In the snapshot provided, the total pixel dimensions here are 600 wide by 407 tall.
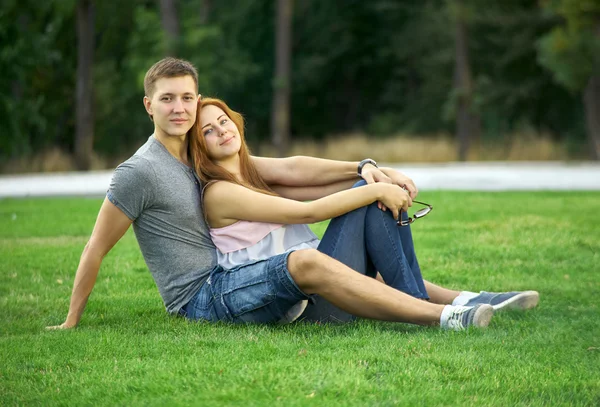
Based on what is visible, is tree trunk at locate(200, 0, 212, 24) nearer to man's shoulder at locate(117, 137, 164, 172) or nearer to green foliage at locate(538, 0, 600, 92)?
green foliage at locate(538, 0, 600, 92)

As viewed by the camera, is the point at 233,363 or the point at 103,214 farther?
the point at 103,214

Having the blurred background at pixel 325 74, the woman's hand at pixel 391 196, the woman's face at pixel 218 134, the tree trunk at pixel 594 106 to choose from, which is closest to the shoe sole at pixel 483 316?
the woman's hand at pixel 391 196

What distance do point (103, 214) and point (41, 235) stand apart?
4.93 m

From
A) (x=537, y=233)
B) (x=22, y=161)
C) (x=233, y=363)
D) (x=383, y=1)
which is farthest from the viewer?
(x=383, y=1)

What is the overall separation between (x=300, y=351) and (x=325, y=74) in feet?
112

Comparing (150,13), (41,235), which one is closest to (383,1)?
(150,13)

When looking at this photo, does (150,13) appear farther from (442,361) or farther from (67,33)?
(442,361)

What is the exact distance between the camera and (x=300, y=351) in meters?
4.55

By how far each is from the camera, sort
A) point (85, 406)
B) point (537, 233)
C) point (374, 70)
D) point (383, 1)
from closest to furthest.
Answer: point (85, 406)
point (537, 233)
point (383, 1)
point (374, 70)

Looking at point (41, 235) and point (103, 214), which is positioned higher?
point (103, 214)

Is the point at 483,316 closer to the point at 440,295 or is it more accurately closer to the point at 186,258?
the point at 440,295

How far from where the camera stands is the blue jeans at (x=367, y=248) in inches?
199

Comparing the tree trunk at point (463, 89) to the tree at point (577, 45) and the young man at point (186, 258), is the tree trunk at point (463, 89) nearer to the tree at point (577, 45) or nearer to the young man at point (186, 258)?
the tree at point (577, 45)

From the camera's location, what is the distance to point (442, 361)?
4.37 metres
